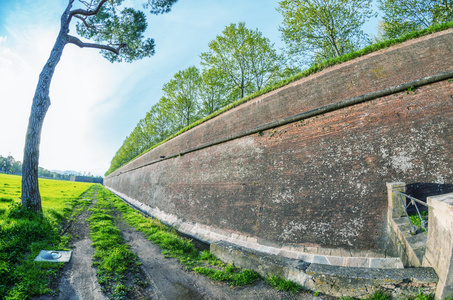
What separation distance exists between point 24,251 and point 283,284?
17.5 ft

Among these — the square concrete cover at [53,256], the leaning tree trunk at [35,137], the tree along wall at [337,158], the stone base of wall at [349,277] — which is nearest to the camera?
the stone base of wall at [349,277]

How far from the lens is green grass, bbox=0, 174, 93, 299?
3014 mm

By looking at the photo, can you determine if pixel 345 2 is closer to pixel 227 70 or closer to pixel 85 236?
pixel 227 70

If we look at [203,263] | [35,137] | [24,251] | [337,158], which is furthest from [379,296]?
[35,137]

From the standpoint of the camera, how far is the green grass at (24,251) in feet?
9.89

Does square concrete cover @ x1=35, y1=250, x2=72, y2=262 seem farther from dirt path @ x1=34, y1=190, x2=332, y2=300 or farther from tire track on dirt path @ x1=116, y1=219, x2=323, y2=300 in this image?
tire track on dirt path @ x1=116, y1=219, x2=323, y2=300

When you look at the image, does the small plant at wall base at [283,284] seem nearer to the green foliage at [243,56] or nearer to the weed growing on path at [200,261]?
the weed growing on path at [200,261]

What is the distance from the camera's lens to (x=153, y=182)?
13711 millimetres

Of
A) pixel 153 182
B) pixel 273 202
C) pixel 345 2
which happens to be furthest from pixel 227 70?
pixel 273 202

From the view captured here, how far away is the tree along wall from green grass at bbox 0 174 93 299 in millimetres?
4316

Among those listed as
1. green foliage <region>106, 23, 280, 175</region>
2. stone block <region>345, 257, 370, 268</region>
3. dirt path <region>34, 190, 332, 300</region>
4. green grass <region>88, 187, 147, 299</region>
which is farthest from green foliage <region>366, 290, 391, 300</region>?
green foliage <region>106, 23, 280, 175</region>

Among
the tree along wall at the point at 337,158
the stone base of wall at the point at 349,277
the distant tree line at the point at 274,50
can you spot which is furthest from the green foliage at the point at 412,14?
the stone base of wall at the point at 349,277

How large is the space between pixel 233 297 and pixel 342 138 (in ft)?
14.8

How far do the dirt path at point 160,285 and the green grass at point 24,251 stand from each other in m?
0.26
